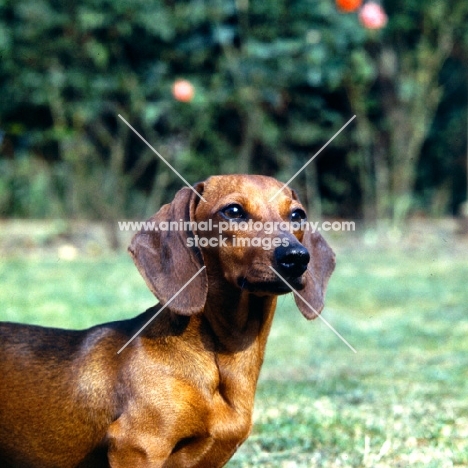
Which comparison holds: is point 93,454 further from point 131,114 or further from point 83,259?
point 131,114

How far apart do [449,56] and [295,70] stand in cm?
235

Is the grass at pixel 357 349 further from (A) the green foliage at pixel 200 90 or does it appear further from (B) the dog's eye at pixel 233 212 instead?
(A) the green foliage at pixel 200 90

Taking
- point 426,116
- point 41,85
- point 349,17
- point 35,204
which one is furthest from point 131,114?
point 426,116

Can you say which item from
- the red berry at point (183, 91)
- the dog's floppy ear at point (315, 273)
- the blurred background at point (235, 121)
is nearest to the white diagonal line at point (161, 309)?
the dog's floppy ear at point (315, 273)

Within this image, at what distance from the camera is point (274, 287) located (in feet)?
9.58

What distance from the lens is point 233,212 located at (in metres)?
3.13

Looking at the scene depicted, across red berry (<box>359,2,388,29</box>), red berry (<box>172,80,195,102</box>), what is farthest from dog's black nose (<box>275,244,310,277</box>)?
red berry (<box>359,2,388,29</box>)

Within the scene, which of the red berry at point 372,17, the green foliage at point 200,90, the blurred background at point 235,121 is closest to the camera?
the red berry at point 372,17

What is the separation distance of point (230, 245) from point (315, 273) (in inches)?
17.9

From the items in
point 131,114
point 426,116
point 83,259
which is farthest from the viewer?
point 426,116

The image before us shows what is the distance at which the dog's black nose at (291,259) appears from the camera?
2857 mm

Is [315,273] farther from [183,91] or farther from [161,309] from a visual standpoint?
[183,91]

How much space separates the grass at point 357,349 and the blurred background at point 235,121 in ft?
0.32

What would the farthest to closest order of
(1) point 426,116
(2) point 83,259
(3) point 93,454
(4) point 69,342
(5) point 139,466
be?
(1) point 426,116 → (2) point 83,259 → (4) point 69,342 → (3) point 93,454 → (5) point 139,466
